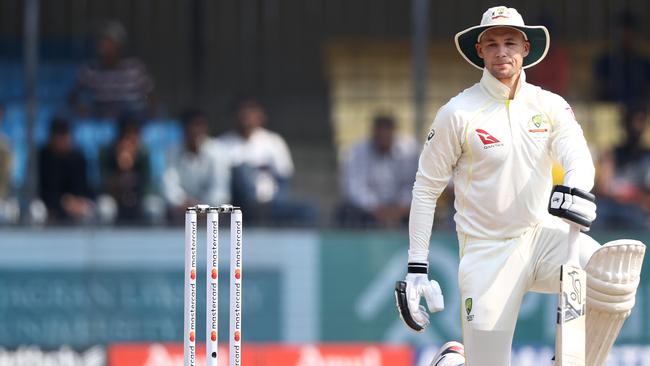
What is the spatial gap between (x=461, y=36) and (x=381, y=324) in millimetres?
4895

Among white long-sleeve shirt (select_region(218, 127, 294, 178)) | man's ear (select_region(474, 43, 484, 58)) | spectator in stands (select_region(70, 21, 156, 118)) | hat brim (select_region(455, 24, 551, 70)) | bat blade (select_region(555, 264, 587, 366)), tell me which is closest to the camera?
bat blade (select_region(555, 264, 587, 366))

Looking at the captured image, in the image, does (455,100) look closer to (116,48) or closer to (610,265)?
(610,265)

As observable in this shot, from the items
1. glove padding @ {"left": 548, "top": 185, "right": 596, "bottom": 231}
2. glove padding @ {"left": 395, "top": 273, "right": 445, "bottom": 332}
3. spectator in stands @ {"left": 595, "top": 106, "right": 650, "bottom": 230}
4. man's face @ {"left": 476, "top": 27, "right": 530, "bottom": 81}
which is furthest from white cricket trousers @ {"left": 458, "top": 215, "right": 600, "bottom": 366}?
spectator in stands @ {"left": 595, "top": 106, "right": 650, "bottom": 230}

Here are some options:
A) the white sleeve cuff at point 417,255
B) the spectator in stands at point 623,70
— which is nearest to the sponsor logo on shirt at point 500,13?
the white sleeve cuff at point 417,255

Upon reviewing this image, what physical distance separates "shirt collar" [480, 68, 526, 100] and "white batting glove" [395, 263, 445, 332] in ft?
3.09

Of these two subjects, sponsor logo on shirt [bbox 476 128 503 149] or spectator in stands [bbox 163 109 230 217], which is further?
spectator in stands [bbox 163 109 230 217]

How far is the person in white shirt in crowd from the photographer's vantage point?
297 inches

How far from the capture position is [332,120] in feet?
44.7

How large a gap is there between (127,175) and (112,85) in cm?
104

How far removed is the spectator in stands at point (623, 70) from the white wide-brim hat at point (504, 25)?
5.42m

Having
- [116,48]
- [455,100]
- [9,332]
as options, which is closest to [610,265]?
[455,100]

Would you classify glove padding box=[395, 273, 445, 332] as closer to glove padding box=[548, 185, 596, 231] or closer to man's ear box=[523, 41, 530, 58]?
Answer: glove padding box=[548, 185, 596, 231]

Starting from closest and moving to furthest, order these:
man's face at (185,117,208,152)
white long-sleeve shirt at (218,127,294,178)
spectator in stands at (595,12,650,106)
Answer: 1. man's face at (185,117,208,152)
2. white long-sleeve shirt at (218,127,294,178)
3. spectator in stands at (595,12,650,106)

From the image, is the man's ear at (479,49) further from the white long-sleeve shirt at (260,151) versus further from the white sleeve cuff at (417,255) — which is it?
the white long-sleeve shirt at (260,151)
